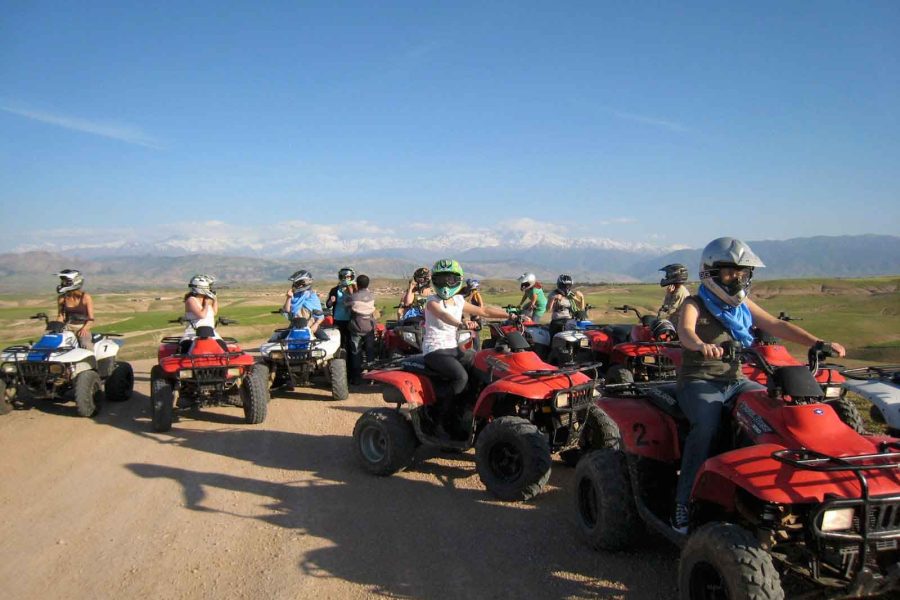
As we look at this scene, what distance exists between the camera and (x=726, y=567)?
3.07m

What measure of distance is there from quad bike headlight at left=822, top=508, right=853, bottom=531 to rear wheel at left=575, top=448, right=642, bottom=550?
1.61 metres

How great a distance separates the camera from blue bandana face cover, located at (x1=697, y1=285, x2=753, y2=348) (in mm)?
4262

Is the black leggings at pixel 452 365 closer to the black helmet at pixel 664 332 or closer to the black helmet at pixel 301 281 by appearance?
the black helmet at pixel 664 332

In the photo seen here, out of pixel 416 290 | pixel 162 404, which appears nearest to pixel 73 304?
pixel 162 404

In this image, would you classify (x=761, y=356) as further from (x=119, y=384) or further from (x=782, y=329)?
(x=119, y=384)

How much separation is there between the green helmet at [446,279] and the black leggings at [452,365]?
0.63 m

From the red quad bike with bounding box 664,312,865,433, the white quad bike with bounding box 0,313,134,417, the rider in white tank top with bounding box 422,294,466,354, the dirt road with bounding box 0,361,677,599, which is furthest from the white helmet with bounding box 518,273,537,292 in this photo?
the white quad bike with bounding box 0,313,134,417

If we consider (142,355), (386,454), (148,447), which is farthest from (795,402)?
(142,355)

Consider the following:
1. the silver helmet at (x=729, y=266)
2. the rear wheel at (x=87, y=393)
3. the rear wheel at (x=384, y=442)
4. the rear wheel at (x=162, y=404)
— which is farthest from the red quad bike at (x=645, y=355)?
the rear wheel at (x=87, y=393)

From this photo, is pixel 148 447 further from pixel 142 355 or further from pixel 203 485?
pixel 142 355

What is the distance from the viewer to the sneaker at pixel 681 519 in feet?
12.7

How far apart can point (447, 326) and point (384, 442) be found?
4.77ft

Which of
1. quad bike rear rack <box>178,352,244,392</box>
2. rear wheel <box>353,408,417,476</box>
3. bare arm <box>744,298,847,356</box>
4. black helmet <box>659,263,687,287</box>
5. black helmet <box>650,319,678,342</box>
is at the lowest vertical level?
rear wheel <box>353,408,417,476</box>

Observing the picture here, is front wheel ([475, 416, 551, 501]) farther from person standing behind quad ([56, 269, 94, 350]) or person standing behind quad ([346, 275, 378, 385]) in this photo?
person standing behind quad ([56, 269, 94, 350])
